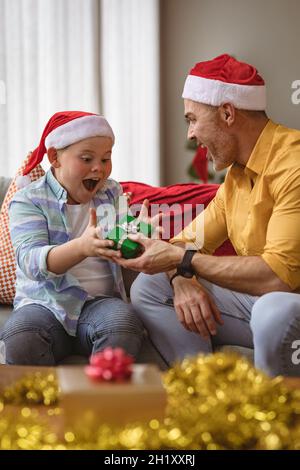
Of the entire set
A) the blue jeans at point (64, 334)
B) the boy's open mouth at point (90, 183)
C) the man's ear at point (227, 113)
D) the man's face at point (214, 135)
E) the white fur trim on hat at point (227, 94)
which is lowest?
the blue jeans at point (64, 334)

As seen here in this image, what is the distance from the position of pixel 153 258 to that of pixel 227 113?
0.50 metres

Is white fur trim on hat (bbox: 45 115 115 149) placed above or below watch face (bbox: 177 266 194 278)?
above

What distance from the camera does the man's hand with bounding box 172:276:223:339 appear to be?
189 cm

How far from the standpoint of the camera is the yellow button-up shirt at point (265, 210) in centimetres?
181

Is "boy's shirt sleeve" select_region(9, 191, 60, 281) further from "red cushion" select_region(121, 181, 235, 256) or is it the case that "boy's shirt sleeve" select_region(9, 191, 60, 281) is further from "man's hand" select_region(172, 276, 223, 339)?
"red cushion" select_region(121, 181, 235, 256)

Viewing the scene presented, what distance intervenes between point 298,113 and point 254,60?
0.43m

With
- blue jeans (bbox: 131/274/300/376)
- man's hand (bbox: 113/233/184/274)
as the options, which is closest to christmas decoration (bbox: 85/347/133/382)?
blue jeans (bbox: 131/274/300/376)

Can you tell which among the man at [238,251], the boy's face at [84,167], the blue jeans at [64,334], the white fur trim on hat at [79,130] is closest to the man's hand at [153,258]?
the man at [238,251]

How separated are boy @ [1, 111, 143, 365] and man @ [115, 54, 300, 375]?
11cm

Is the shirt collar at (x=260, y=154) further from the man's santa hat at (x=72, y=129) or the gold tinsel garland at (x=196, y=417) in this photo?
the gold tinsel garland at (x=196, y=417)

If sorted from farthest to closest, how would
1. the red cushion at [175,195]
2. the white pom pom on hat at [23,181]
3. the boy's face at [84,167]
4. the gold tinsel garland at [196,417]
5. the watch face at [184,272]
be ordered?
the red cushion at [175,195] < the white pom pom on hat at [23,181] < the boy's face at [84,167] < the watch face at [184,272] < the gold tinsel garland at [196,417]

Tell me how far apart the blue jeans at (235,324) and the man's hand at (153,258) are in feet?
0.48

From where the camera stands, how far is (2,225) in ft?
7.57

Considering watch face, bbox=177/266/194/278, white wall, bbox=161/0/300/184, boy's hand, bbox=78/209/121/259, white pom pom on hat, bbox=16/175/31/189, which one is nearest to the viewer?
boy's hand, bbox=78/209/121/259
